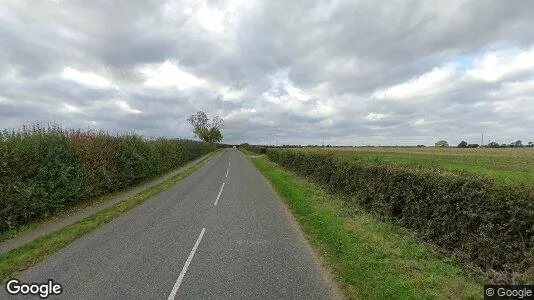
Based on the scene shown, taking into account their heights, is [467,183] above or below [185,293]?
above

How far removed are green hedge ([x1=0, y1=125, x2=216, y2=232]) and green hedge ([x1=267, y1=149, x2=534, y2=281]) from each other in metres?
11.5

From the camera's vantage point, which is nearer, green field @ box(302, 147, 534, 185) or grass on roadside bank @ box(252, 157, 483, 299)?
grass on roadside bank @ box(252, 157, 483, 299)

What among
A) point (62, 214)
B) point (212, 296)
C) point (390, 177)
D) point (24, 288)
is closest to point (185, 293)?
point (212, 296)

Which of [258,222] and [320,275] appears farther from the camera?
[258,222]

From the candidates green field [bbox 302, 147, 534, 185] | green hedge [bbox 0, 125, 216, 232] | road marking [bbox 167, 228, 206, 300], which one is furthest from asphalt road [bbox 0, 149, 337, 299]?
green field [bbox 302, 147, 534, 185]

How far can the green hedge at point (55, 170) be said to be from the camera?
10883mm

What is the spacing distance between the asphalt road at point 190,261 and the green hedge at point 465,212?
2.96 metres

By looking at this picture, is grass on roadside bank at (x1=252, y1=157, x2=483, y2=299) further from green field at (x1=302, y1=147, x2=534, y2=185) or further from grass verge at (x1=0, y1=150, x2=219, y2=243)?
grass verge at (x1=0, y1=150, x2=219, y2=243)

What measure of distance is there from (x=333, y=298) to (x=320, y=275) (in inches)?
38.8

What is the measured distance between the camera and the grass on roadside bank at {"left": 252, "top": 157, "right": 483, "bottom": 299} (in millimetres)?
5598

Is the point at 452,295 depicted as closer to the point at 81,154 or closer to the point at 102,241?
the point at 102,241

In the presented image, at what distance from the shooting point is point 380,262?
6930 mm

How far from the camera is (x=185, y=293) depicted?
5629mm

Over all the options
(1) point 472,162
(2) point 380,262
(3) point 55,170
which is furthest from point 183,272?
(1) point 472,162
